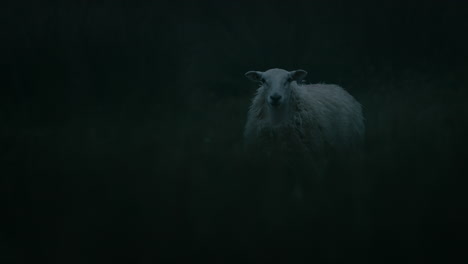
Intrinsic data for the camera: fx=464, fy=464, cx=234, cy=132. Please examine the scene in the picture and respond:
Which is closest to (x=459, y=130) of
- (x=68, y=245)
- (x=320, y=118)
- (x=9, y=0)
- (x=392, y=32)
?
(x=320, y=118)

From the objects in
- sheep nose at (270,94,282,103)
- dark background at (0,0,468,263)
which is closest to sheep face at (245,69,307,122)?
sheep nose at (270,94,282,103)

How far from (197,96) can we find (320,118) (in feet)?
10.5

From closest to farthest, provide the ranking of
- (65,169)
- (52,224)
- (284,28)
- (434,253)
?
(434,253), (52,224), (65,169), (284,28)

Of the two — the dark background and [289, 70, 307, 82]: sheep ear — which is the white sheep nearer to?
[289, 70, 307, 82]: sheep ear

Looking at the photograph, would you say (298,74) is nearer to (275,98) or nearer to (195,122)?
(275,98)

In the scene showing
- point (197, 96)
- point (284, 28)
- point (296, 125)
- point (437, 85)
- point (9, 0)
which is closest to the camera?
point (296, 125)

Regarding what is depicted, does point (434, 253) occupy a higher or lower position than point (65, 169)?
lower

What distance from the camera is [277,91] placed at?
4.41m

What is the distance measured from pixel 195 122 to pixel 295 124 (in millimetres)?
1459

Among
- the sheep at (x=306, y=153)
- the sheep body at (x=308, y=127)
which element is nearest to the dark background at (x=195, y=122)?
the sheep at (x=306, y=153)

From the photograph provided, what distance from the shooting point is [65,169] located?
12.0 feet

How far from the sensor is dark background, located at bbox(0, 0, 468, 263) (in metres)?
2.52

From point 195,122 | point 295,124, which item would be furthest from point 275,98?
point 195,122

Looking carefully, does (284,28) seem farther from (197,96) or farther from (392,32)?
(197,96)
